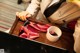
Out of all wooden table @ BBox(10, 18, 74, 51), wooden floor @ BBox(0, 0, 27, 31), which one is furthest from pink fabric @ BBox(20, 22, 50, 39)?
wooden floor @ BBox(0, 0, 27, 31)

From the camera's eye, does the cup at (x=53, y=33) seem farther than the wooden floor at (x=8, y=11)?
No

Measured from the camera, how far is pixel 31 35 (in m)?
0.80

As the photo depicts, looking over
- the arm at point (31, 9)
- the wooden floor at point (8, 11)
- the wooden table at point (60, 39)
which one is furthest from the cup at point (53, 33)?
the wooden floor at point (8, 11)

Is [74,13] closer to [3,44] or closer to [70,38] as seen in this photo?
[70,38]

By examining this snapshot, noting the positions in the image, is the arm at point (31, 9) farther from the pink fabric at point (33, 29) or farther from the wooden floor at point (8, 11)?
the wooden floor at point (8, 11)

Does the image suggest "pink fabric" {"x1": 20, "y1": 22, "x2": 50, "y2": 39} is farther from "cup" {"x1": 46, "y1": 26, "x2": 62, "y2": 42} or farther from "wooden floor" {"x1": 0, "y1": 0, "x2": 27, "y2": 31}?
"wooden floor" {"x1": 0, "y1": 0, "x2": 27, "y2": 31}

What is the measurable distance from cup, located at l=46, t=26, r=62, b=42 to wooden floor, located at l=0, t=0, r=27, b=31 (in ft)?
2.82

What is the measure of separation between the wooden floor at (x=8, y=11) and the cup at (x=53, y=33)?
2.82ft

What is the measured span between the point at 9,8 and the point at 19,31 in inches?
40.2

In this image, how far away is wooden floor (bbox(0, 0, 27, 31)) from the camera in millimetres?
1631

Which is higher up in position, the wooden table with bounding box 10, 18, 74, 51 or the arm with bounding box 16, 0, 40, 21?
the arm with bounding box 16, 0, 40, 21

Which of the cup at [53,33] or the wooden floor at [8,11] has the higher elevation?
the cup at [53,33]

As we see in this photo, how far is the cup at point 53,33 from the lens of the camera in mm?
795

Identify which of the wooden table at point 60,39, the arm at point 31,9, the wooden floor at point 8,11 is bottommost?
the wooden floor at point 8,11
